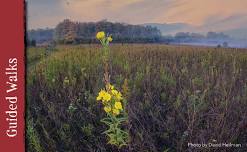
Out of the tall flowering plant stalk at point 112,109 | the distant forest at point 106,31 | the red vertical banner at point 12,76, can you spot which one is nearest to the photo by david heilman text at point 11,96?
the red vertical banner at point 12,76

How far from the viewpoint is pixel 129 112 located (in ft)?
11.0

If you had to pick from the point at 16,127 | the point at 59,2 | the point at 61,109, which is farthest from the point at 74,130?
the point at 59,2

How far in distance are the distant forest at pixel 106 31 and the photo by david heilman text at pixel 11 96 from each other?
8.0 inches

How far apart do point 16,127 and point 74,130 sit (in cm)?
39

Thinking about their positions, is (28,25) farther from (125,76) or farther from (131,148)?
(131,148)

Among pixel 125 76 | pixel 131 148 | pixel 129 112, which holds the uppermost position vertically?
pixel 125 76

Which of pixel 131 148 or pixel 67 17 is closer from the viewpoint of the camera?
pixel 131 148

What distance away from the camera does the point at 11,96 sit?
3344 mm

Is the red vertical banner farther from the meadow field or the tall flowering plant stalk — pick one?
the tall flowering plant stalk

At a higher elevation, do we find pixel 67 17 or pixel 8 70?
pixel 67 17

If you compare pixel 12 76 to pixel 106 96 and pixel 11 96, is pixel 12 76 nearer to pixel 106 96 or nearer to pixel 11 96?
pixel 11 96

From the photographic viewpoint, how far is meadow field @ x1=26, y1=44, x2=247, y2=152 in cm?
328

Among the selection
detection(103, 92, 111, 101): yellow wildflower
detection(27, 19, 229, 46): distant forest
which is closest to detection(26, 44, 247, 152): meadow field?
detection(27, 19, 229, 46): distant forest

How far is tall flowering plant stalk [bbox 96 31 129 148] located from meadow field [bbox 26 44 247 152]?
7 cm
